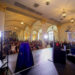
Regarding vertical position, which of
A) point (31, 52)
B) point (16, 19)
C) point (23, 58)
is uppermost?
point (16, 19)

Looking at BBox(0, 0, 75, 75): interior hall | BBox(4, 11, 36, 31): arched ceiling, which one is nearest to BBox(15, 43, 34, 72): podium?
BBox(0, 0, 75, 75): interior hall

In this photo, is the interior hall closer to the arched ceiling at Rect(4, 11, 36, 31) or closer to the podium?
the podium

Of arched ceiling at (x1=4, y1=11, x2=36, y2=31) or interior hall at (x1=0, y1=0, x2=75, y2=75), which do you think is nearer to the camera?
interior hall at (x1=0, y1=0, x2=75, y2=75)

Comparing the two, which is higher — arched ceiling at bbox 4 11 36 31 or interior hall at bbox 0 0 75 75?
arched ceiling at bbox 4 11 36 31

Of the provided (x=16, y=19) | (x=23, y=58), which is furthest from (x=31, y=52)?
(x=16, y=19)

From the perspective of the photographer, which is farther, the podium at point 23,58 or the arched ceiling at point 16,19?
the arched ceiling at point 16,19

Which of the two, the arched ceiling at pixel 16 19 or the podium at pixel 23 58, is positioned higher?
the arched ceiling at pixel 16 19

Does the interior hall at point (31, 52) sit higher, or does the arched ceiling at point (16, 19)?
the arched ceiling at point (16, 19)

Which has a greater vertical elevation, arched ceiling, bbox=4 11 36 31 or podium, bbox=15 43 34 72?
arched ceiling, bbox=4 11 36 31

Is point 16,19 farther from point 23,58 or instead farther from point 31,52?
point 23,58

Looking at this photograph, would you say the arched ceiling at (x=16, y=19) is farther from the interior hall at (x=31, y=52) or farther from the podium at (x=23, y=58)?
the podium at (x=23, y=58)

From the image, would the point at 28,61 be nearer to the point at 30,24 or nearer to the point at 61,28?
the point at 30,24

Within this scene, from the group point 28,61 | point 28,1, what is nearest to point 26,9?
point 28,1

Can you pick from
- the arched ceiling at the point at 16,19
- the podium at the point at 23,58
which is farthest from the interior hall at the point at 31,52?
the arched ceiling at the point at 16,19
